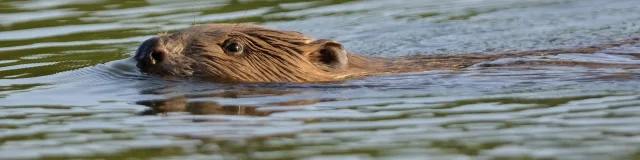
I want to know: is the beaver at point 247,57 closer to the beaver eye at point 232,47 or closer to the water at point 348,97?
the beaver eye at point 232,47

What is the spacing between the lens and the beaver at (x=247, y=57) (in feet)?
22.5

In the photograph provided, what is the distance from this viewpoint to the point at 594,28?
395 inches

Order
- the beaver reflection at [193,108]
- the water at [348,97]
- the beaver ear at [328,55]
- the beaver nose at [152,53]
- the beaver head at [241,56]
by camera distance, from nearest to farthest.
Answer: the water at [348,97] → the beaver reflection at [193,108] → the beaver nose at [152,53] → the beaver head at [241,56] → the beaver ear at [328,55]

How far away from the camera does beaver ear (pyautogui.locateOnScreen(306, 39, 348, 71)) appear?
7227 millimetres

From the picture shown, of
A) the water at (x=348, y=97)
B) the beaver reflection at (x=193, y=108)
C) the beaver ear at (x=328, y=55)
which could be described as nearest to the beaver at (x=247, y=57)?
the beaver ear at (x=328, y=55)

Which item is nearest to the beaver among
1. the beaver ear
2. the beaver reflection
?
the beaver ear

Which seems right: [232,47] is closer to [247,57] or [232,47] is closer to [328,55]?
[247,57]

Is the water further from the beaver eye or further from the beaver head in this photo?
the beaver eye

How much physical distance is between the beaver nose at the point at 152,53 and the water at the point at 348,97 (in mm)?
142

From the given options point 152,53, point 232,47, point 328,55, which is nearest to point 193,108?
point 152,53

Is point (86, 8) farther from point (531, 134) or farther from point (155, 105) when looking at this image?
point (531, 134)

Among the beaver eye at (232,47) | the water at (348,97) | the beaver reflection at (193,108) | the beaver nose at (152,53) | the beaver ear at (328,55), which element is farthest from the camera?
the beaver ear at (328,55)

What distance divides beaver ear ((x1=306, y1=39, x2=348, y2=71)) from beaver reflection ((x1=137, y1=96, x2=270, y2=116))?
102cm

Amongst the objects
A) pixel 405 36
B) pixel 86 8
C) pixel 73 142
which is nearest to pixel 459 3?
pixel 405 36
